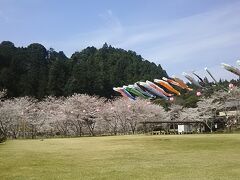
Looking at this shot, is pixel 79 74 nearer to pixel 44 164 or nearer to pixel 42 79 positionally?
pixel 42 79

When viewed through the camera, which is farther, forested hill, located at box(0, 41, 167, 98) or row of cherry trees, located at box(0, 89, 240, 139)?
forested hill, located at box(0, 41, 167, 98)

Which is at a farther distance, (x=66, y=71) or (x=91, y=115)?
(x=66, y=71)

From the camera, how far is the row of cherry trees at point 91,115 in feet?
180

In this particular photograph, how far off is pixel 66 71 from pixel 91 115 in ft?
71.8

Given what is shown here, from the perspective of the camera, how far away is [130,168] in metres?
12.2

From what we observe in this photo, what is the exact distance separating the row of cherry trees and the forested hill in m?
9.00

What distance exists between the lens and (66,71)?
77.1 m

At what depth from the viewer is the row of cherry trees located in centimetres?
5500

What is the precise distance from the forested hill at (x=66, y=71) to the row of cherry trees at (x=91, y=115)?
29.5 feet

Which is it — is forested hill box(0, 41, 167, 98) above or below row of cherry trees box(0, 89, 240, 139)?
above

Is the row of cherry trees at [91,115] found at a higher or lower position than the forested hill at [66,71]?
lower

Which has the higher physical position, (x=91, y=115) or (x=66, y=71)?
(x=66, y=71)

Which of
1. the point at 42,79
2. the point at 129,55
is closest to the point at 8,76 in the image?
the point at 42,79

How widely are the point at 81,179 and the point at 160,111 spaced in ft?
171
